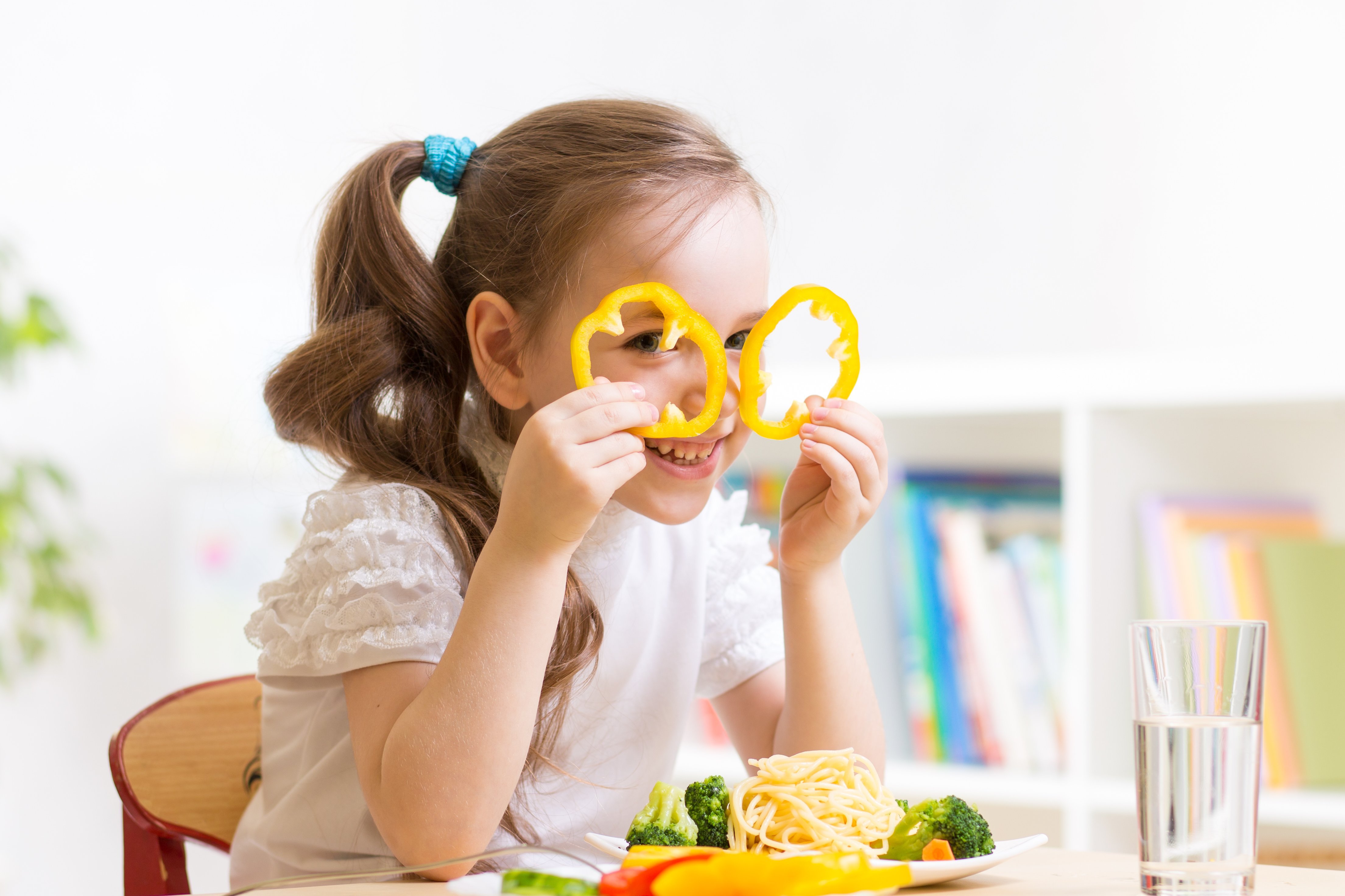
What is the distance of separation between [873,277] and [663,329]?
1402mm

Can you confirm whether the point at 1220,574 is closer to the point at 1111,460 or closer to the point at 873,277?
the point at 1111,460

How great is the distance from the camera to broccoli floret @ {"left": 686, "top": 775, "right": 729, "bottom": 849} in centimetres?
80

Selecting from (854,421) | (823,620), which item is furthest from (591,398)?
(823,620)

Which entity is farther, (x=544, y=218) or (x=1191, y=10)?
(x=1191, y=10)

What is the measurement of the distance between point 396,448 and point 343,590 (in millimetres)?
214

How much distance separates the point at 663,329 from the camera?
3.31 feet

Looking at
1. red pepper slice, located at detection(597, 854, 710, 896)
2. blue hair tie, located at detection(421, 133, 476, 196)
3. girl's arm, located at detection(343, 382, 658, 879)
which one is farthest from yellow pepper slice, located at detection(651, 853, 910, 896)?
blue hair tie, located at detection(421, 133, 476, 196)

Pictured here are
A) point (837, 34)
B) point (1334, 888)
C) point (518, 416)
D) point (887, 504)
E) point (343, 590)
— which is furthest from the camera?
point (837, 34)

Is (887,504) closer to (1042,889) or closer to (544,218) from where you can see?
(544,218)

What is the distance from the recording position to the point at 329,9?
2.73 m

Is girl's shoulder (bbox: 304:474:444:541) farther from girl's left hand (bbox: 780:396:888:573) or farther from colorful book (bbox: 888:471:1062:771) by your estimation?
colorful book (bbox: 888:471:1062:771)

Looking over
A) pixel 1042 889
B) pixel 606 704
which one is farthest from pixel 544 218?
pixel 1042 889

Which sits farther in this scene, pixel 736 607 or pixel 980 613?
pixel 980 613

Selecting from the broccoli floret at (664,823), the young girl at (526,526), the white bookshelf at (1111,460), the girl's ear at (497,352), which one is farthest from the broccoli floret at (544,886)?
the white bookshelf at (1111,460)
